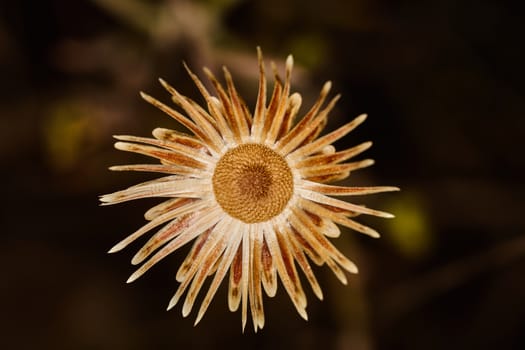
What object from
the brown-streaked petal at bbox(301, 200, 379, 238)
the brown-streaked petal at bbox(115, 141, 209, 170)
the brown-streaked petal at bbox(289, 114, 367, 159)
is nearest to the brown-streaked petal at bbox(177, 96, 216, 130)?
the brown-streaked petal at bbox(115, 141, 209, 170)

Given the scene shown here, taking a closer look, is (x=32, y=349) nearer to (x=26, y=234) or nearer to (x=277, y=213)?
(x=26, y=234)

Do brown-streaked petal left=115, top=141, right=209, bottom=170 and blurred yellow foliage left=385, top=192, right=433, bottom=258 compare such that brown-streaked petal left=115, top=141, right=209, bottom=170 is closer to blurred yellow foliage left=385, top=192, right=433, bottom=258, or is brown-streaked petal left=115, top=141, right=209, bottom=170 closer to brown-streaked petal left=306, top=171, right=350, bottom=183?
brown-streaked petal left=306, top=171, right=350, bottom=183

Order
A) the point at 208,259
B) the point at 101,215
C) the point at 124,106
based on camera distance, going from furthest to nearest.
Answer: the point at 101,215 < the point at 124,106 < the point at 208,259

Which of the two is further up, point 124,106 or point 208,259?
point 124,106

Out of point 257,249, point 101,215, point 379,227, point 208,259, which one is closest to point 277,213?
point 257,249

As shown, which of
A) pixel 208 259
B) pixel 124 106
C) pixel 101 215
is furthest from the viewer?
pixel 101 215

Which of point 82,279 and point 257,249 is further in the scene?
point 82,279
